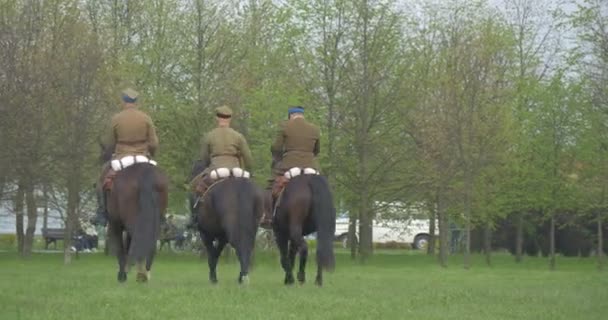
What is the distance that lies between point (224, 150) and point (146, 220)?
224cm

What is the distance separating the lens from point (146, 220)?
686 inches

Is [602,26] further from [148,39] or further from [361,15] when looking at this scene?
[148,39]

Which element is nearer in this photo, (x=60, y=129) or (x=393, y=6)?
(x=60, y=129)

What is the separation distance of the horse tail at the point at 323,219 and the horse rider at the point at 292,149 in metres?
0.63

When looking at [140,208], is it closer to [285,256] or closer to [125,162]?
[125,162]

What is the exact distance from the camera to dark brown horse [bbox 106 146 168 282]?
17.3 metres

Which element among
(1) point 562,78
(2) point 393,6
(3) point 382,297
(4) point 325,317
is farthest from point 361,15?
(4) point 325,317

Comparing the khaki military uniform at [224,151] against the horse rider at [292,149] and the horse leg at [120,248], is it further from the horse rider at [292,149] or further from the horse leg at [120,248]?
the horse leg at [120,248]

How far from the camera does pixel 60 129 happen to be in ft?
129

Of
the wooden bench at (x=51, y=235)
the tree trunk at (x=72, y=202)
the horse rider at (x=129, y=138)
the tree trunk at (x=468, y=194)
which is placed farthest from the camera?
the wooden bench at (x=51, y=235)

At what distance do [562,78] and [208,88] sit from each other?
14.8 m

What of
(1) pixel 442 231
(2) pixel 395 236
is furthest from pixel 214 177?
(2) pixel 395 236

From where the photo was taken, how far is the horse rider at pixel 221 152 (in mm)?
18969

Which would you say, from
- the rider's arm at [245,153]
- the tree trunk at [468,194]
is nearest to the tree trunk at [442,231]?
the tree trunk at [468,194]
